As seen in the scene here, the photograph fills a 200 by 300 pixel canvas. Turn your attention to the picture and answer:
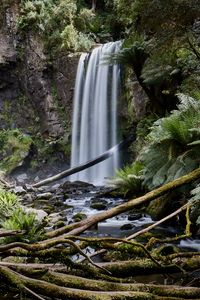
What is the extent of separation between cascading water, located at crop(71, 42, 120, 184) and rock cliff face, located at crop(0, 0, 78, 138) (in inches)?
36.0

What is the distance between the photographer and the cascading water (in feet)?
52.5

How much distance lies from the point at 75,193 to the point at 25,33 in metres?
10.5

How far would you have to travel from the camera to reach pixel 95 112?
1664 cm

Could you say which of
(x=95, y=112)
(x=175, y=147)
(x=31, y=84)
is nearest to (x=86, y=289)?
(x=175, y=147)

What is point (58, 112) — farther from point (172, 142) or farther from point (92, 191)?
point (172, 142)

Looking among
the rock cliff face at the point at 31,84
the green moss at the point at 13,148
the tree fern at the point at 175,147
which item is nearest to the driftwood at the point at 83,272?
the tree fern at the point at 175,147

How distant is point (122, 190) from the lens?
32.2 feet

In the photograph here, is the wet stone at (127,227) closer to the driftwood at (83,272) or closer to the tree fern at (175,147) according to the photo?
the tree fern at (175,147)

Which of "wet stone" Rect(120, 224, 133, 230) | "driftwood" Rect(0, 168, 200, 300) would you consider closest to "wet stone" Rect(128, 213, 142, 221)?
"wet stone" Rect(120, 224, 133, 230)

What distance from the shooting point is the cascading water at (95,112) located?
1602 centimetres

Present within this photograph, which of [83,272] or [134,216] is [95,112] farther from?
[83,272]

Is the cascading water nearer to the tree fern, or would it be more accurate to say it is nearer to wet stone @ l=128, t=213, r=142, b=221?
wet stone @ l=128, t=213, r=142, b=221

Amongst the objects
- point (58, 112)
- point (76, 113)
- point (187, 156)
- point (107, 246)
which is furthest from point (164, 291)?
point (58, 112)

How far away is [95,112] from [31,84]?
14.1 ft
